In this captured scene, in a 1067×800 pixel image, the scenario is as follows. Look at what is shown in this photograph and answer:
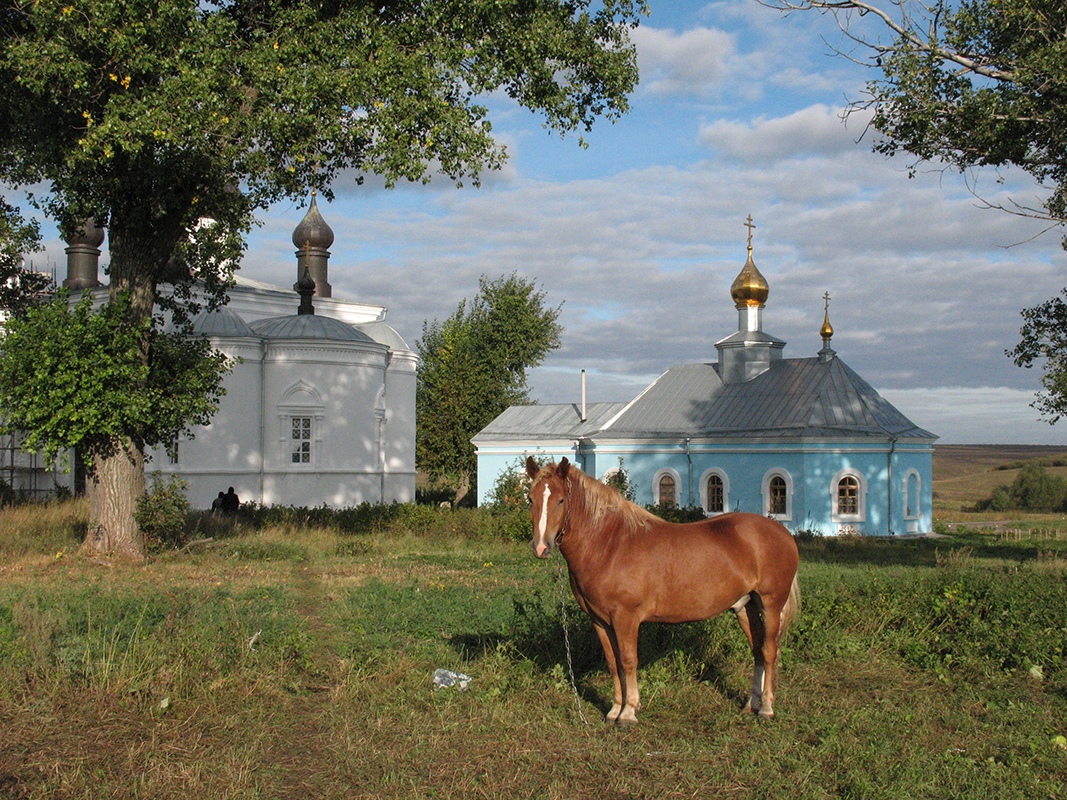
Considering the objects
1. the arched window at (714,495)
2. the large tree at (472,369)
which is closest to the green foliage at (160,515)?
the arched window at (714,495)

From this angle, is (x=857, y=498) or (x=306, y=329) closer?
(x=857, y=498)

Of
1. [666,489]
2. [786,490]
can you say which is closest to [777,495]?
[786,490]

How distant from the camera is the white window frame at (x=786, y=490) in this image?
3122 cm

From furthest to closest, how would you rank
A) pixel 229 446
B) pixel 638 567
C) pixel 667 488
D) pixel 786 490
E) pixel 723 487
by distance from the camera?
1. pixel 667 488
2. pixel 723 487
3. pixel 786 490
4. pixel 229 446
5. pixel 638 567

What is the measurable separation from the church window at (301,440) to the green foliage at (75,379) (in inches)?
667

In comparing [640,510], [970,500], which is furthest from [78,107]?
[970,500]

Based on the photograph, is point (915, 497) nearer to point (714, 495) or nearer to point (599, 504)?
point (714, 495)

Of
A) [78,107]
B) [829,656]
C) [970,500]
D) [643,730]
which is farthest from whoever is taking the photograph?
[970,500]

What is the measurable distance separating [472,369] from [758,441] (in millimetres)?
23131

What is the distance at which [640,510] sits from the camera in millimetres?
6656

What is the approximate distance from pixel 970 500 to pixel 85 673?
5733 centimetres

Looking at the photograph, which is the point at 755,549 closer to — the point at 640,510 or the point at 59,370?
the point at 640,510

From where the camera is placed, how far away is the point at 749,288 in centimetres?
3703

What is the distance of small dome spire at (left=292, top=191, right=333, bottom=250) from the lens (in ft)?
129
